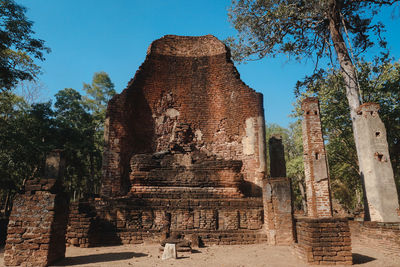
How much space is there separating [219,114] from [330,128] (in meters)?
7.10

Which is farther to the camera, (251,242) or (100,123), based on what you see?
(100,123)

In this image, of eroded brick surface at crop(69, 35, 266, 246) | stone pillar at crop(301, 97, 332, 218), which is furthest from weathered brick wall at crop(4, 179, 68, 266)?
stone pillar at crop(301, 97, 332, 218)

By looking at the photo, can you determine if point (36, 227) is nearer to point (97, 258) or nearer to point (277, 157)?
point (97, 258)

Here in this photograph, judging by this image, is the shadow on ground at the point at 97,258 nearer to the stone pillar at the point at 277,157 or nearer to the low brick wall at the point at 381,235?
the low brick wall at the point at 381,235

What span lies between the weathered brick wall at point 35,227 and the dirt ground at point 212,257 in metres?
0.40

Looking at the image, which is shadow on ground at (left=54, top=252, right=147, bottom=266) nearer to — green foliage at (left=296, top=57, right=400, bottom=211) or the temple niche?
the temple niche

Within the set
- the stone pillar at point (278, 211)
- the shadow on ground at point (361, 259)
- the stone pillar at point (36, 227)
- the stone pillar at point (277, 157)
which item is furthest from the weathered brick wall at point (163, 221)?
the stone pillar at point (277, 157)

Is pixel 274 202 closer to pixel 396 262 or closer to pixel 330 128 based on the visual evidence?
pixel 396 262

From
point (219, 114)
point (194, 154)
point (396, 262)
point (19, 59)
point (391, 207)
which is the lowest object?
point (396, 262)

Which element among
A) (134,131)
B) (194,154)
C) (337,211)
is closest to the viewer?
(194,154)

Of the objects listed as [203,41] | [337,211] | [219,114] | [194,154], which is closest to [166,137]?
[219,114]

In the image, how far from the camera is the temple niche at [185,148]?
8.94 meters

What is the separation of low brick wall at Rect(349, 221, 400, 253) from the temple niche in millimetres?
2946

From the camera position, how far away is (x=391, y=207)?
930 cm
